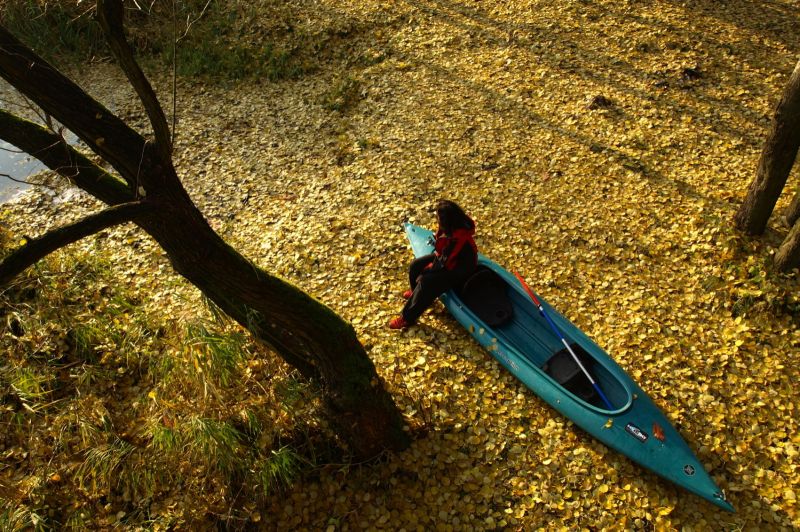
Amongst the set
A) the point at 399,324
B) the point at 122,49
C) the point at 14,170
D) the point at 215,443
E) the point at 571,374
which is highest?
the point at 122,49

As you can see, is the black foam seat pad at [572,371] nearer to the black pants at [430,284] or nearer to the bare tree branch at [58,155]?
the black pants at [430,284]

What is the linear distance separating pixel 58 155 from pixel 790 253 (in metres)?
7.54

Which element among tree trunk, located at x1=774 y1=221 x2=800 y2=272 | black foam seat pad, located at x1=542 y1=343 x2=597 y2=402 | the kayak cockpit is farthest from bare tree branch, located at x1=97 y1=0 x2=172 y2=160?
tree trunk, located at x1=774 y1=221 x2=800 y2=272

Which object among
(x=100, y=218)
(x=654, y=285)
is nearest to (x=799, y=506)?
(x=654, y=285)

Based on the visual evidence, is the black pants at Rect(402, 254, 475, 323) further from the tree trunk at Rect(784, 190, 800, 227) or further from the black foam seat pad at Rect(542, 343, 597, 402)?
the tree trunk at Rect(784, 190, 800, 227)

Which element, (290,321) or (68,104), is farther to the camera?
(290,321)

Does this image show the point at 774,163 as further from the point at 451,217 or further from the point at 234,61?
the point at 234,61

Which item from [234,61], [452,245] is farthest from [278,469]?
[234,61]

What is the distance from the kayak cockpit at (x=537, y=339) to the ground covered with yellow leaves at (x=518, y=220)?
1.24ft

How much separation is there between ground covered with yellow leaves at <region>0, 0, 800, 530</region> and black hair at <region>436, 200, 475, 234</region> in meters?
1.36

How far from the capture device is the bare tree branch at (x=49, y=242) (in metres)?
2.91

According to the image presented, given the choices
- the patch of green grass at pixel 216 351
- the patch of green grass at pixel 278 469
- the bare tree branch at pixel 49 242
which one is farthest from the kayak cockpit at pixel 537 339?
the bare tree branch at pixel 49 242

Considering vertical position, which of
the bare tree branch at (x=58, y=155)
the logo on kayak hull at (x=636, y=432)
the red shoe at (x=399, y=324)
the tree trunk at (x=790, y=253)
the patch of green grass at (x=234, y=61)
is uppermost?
the bare tree branch at (x=58, y=155)

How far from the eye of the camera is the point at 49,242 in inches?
117
